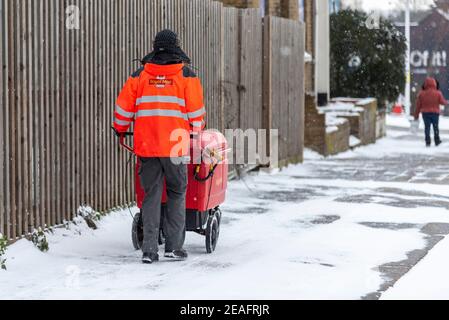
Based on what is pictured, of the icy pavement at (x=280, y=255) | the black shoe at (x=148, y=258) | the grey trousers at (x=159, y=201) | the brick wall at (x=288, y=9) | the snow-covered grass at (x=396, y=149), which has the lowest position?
the snow-covered grass at (x=396, y=149)

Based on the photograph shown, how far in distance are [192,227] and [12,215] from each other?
58.3 inches

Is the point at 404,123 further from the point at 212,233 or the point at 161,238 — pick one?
the point at 212,233

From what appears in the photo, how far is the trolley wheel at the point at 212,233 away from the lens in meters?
9.53

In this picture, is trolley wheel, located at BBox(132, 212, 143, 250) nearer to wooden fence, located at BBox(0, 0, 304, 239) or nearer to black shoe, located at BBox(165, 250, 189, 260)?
black shoe, located at BBox(165, 250, 189, 260)

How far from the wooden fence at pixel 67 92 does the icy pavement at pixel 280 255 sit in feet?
1.15

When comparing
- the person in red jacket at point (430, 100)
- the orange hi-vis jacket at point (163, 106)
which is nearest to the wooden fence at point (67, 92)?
the orange hi-vis jacket at point (163, 106)

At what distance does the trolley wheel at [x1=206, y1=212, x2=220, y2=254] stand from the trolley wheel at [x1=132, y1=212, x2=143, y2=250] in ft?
1.85

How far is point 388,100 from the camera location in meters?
28.5

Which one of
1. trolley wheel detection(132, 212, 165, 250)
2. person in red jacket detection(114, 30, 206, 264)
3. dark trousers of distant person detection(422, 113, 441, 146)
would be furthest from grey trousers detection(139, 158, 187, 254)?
dark trousers of distant person detection(422, 113, 441, 146)

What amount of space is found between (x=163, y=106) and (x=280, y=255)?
1.57m

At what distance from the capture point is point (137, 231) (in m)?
9.59

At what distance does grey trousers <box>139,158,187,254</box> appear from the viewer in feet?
29.4

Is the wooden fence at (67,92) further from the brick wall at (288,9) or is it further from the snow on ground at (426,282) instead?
the brick wall at (288,9)

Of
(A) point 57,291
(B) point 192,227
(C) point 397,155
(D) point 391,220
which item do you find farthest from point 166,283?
(C) point 397,155
